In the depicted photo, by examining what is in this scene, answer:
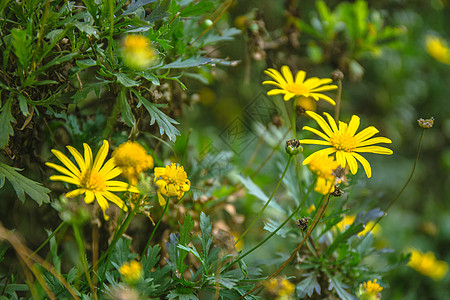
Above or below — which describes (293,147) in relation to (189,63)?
below

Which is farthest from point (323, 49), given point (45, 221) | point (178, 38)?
point (45, 221)

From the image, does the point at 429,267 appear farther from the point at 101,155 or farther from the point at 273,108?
the point at 101,155

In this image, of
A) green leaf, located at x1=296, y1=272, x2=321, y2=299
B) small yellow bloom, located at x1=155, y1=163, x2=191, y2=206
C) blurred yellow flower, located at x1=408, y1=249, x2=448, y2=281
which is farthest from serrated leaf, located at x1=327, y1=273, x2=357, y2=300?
blurred yellow flower, located at x1=408, y1=249, x2=448, y2=281

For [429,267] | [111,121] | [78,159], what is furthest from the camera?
[429,267]

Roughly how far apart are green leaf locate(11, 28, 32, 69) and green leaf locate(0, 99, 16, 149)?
3.4 inches

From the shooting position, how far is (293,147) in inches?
31.9

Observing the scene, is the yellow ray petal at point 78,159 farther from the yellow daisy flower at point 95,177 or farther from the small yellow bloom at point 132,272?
the small yellow bloom at point 132,272

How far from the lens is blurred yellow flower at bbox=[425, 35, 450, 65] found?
2064 millimetres

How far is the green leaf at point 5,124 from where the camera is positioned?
0.72 m

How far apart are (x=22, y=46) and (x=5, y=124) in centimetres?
15

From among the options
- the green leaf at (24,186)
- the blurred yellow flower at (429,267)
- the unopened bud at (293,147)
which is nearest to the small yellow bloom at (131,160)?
the green leaf at (24,186)

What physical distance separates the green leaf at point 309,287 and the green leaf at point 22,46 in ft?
2.47

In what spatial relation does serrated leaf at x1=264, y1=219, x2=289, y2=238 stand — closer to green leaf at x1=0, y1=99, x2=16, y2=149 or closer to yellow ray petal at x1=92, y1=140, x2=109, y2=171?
yellow ray petal at x1=92, y1=140, x2=109, y2=171

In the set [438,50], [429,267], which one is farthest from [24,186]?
[438,50]
